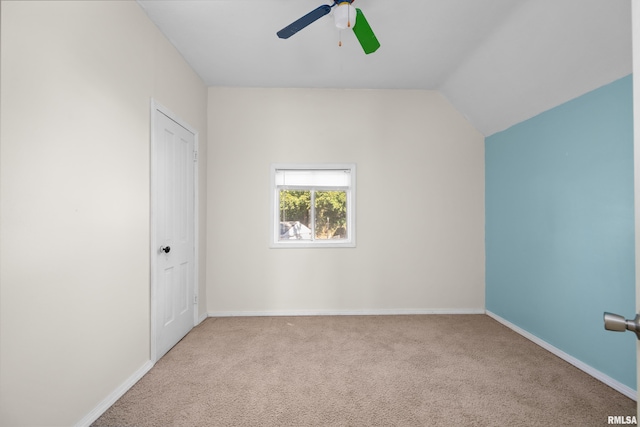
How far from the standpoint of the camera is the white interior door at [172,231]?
2441 mm

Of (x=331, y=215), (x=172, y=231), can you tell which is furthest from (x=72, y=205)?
(x=331, y=215)

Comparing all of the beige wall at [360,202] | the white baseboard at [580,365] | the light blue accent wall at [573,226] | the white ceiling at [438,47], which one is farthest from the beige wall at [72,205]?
the light blue accent wall at [573,226]

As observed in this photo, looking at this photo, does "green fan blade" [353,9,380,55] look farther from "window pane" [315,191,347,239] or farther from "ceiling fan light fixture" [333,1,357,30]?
"window pane" [315,191,347,239]

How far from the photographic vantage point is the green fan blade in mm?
1872

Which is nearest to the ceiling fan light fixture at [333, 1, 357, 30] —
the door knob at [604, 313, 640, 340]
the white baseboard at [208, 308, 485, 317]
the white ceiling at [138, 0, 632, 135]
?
the white ceiling at [138, 0, 632, 135]

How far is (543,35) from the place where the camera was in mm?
2227

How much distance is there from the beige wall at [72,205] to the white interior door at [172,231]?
121mm

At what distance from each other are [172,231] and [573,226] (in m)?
3.36

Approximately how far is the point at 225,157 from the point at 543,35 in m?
3.15

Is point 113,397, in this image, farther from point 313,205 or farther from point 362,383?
point 313,205

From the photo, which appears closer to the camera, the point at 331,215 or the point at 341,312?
the point at 341,312

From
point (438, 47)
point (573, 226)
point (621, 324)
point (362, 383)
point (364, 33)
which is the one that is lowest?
point (362, 383)

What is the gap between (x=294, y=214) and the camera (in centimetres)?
378

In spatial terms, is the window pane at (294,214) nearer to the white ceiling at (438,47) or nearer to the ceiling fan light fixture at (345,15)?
the white ceiling at (438,47)
